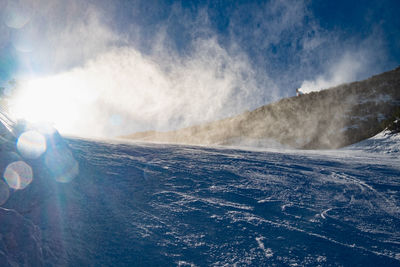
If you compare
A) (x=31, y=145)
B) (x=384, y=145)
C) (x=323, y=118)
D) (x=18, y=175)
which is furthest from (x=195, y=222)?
(x=323, y=118)

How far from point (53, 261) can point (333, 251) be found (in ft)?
9.21

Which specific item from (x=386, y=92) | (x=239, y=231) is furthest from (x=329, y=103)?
(x=239, y=231)

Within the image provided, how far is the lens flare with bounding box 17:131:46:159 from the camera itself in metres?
3.45

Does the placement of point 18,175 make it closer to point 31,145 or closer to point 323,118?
point 31,145

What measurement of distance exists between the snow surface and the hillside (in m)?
32.6

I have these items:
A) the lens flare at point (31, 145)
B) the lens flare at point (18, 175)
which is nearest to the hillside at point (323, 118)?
the lens flare at point (31, 145)

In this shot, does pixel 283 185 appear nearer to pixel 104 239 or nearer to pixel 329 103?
pixel 104 239

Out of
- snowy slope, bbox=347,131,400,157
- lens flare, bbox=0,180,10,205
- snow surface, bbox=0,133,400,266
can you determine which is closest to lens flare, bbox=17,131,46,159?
snow surface, bbox=0,133,400,266

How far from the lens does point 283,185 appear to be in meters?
4.97

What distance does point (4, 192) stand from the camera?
2639mm

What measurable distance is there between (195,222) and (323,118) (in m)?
42.3

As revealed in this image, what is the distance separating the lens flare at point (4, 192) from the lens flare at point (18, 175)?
0.06m

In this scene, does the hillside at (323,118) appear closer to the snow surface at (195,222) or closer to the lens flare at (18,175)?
the snow surface at (195,222)

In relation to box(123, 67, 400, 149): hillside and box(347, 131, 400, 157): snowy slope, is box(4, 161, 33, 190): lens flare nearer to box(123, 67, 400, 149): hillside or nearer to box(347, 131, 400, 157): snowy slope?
box(347, 131, 400, 157): snowy slope
